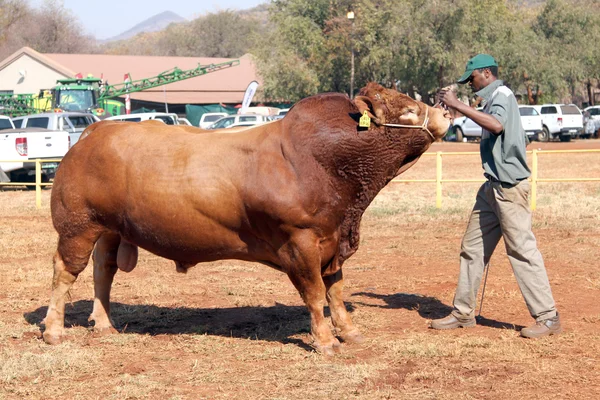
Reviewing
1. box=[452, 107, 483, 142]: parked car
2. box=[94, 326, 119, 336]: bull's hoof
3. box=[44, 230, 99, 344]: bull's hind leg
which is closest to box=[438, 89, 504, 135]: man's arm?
box=[44, 230, 99, 344]: bull's hind leg

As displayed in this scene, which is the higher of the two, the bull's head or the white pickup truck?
the bull's head

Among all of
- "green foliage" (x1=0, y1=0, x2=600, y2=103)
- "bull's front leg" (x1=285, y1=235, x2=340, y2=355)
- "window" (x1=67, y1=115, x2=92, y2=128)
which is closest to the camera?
"bull's front leg" (x1=285, y1=235, x2=340, y2=355)

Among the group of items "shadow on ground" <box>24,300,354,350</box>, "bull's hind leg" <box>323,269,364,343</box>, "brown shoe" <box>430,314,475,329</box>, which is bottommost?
"shadow on ground" <box>24,300,354,350</box>

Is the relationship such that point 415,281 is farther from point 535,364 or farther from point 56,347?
point 56,347

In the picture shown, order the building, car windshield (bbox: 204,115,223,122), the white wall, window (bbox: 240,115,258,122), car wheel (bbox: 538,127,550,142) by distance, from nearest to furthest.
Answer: window (bbox: 240,115,258,122) → car wheel (bbox: 538,127,550,142) → car windshield (bbox: 204,115,223,122) → the building → the white wall

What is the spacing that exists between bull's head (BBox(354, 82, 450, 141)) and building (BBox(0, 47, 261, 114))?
4754cm

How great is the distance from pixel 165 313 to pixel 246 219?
2.10 metres

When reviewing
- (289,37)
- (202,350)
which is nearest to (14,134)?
(202,350)

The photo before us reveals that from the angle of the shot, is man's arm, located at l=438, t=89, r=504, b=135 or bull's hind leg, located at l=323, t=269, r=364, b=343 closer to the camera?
man's arm, located at l=438, t=89, r=504, b=135

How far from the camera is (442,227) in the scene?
541 inches

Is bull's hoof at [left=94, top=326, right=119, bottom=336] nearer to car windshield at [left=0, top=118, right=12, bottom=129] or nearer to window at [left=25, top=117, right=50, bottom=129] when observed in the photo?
window at [left=25, top=117, right=50, bottom=129]

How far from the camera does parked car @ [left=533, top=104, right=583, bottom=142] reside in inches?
1502

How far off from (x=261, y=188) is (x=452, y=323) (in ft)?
7.01

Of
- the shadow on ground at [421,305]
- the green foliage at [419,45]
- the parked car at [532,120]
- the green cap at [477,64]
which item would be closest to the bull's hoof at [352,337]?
the shadow on ground at [421,305]
